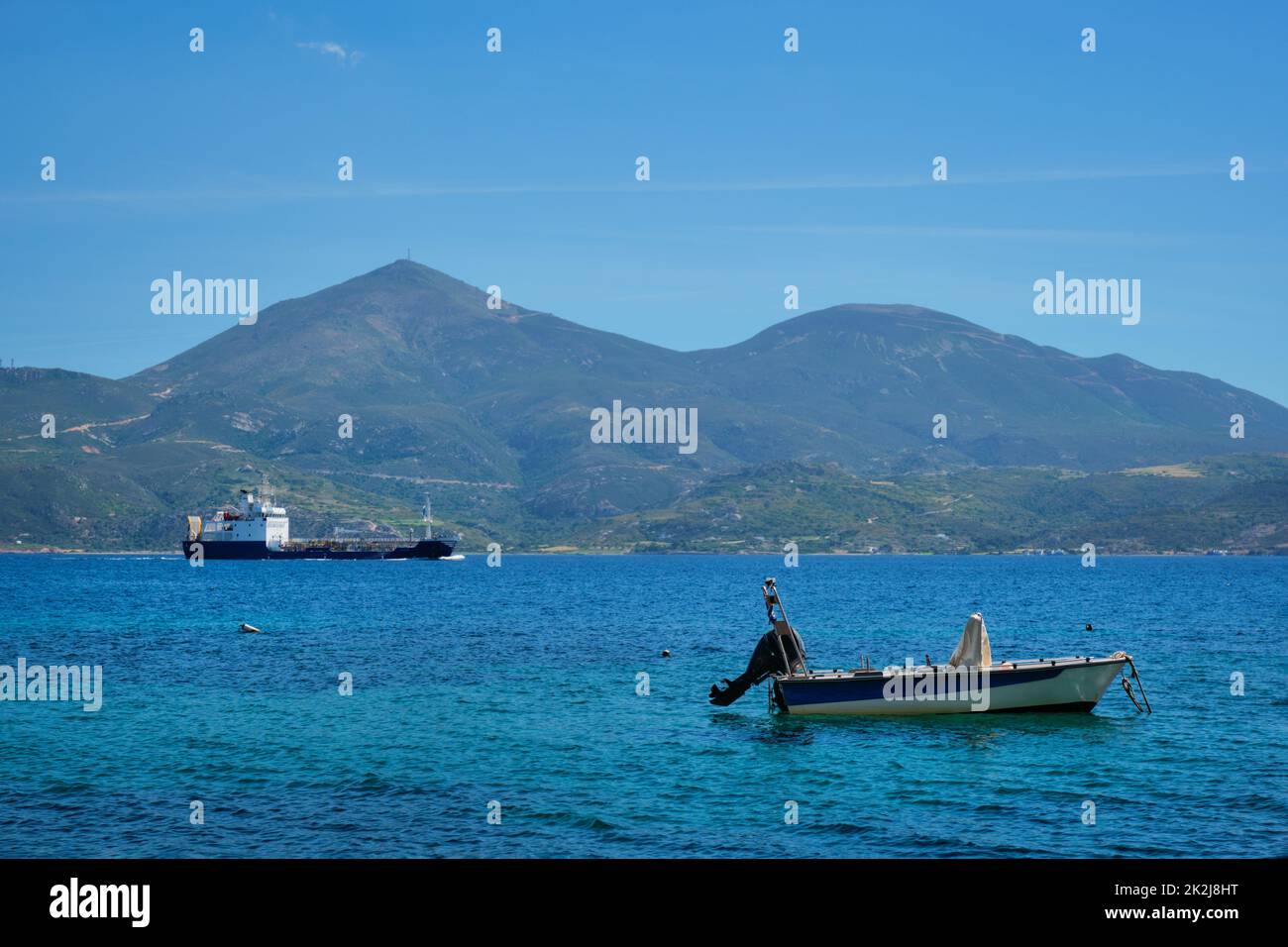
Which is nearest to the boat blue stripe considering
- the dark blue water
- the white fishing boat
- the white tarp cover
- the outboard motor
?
the white fishing boat

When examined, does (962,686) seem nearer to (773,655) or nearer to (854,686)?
(854,686)

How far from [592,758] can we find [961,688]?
15.4 metres

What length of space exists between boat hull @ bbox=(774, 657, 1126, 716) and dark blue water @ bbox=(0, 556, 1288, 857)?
0.83 meters

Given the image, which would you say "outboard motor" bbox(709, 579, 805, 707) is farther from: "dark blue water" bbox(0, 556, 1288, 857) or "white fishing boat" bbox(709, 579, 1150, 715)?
"dark blue water" bbox(0, 556, 1288, 857)

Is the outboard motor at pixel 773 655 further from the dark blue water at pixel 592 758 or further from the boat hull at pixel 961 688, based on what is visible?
the boat hull at pixel 961 688

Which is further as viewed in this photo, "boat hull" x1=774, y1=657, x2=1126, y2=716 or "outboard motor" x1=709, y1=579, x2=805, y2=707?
"outboard motor" x1=709, y1=579, x2=805, y2=707

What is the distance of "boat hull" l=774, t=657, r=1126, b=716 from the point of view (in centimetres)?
4525

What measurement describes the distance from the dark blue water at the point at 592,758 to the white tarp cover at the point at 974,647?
88.6 inches

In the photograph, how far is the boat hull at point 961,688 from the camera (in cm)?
4525
